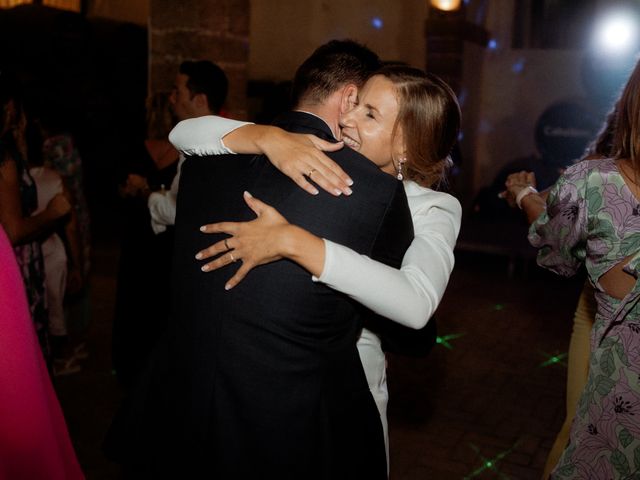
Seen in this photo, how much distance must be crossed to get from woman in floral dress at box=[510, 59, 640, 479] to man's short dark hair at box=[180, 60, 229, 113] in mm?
2049

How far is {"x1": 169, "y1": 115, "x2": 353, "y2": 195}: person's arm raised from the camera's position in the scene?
4.36 feet

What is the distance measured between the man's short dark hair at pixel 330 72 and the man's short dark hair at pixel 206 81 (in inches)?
64.6

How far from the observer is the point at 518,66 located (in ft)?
30.0

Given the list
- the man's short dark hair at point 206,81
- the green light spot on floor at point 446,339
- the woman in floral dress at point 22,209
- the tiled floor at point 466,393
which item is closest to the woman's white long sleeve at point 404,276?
the woman in floral dress at point 22,209

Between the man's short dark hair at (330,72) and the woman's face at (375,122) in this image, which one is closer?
the woman's face at (375,122)

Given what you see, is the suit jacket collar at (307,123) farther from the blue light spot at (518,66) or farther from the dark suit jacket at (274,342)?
the blue light spot at (518,66)

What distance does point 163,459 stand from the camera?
5.04 feet

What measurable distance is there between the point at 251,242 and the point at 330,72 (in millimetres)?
709

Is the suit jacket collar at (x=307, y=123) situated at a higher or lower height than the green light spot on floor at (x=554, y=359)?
higher

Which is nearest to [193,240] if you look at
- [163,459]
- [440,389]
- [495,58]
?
[163,459]

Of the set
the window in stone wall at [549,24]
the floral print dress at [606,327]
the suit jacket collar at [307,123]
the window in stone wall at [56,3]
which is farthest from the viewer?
the window in stone wall at [56,3]

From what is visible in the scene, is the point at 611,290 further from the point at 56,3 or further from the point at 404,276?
the point at 56,3

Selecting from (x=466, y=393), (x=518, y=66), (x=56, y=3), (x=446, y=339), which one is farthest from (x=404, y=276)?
(x=56, y=3)

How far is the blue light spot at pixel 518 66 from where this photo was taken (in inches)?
359
